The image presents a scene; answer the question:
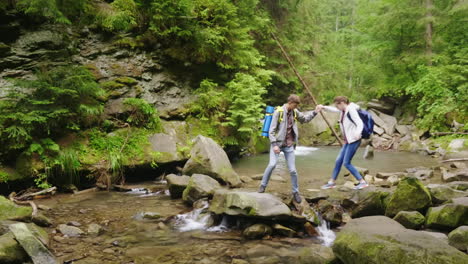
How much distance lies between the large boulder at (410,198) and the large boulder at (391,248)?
1.50m

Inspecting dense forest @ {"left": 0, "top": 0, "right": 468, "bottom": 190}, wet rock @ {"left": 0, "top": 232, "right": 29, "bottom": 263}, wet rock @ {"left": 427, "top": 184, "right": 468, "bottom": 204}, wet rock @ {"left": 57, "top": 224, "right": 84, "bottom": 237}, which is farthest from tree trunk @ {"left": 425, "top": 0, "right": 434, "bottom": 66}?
wet rock @ {"left": 0, "top": 232, "right": 29, "bottom": 263}

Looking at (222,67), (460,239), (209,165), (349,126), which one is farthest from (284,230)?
(222,67)

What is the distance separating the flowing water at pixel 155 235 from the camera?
4789 millimetres

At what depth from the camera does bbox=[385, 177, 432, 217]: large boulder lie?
221 inches

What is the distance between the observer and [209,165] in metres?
9.09

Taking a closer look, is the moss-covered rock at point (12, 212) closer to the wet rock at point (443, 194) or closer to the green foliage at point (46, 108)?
the green foliage at point (46, 108)

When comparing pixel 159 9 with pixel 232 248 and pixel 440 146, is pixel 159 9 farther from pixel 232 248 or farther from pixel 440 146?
pixel 440 146

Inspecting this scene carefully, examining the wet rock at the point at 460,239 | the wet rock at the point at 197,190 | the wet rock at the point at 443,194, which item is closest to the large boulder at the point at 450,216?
the wet rock at the point at 460,239

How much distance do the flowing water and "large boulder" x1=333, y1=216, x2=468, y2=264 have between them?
44.4 inches

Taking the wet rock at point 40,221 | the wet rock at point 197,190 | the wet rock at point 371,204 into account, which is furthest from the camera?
the wet rock at point 197,190

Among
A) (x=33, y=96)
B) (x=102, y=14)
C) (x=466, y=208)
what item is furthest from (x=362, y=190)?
(x=102, y=14)

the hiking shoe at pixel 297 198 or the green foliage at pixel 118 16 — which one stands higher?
the green foliage at pixel 118 16

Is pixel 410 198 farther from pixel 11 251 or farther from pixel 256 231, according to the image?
pixel 11 251

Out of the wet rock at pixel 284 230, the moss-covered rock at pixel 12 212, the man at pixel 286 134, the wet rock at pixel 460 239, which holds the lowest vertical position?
the wet rock at pixel 284 230
